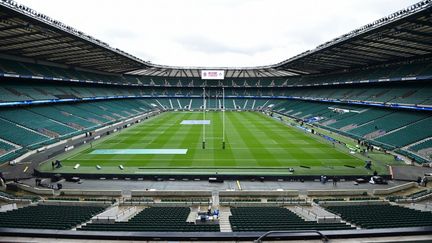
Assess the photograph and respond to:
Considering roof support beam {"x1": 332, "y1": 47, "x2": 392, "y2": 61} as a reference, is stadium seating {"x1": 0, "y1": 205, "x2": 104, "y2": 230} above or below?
below

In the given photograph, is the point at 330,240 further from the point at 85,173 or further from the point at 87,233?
the point at 85,173

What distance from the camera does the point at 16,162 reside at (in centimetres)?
3047

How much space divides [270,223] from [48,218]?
36.8 feet

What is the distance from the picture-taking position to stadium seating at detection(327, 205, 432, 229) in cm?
1236

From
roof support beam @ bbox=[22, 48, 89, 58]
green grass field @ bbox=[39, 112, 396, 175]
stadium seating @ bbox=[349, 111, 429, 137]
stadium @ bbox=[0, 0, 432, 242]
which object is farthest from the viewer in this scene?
roof support beam @ bbox=[22, 48, 89, 58]

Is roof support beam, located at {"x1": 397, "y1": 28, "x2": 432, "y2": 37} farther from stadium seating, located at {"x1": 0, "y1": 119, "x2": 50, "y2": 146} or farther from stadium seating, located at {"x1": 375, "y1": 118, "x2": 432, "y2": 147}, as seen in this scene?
stadium seating, located at {"x1": 0, "y1": 119, "x2": 50, "y2": 146}

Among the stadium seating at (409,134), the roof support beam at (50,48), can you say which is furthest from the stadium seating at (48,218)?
the stadium seating at (409,134)

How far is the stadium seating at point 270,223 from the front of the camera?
11609mm

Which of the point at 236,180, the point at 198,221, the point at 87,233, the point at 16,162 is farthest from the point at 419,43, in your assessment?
the point at 16,162

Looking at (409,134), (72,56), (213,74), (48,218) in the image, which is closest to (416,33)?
(409,134)

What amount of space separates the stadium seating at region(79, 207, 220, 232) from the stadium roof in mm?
25507

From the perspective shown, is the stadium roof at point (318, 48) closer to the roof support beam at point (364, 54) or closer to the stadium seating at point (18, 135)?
the roof support beam at point (364, 54)

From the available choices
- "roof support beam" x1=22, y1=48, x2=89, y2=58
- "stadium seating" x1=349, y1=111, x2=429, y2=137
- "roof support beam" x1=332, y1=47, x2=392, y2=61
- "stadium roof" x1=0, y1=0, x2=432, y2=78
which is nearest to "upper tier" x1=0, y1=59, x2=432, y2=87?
"stadium roof" x1=0, y1=0, x2=432, y2=78

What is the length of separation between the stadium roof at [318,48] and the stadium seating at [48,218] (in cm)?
2185
